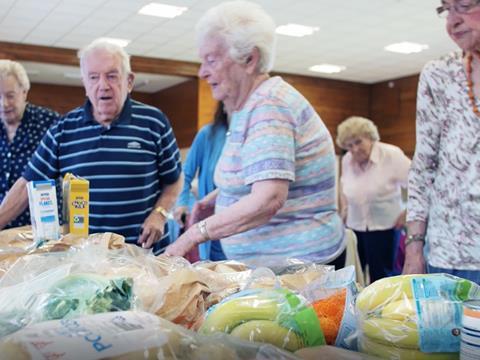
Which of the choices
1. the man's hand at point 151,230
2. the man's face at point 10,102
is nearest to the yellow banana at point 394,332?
the man's hand at point 151,230

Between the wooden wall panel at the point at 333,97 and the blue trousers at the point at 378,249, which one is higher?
the wooden wall panel at the point at 333,97

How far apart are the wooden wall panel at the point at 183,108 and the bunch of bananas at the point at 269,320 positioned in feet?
28.0

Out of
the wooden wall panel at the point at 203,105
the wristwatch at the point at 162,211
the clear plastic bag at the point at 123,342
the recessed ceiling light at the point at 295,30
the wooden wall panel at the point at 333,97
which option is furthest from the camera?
the wooden wall panel at the point at 333,97

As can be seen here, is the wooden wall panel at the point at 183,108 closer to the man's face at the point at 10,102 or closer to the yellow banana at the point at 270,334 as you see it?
the man's face at the point at 10,102

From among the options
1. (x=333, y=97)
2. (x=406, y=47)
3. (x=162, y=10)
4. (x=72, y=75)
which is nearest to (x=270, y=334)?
(x=162, y=10)

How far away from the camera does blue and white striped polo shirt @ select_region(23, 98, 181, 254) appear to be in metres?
1.85

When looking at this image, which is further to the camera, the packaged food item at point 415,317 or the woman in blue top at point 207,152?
the woman in blue top at point 207,152

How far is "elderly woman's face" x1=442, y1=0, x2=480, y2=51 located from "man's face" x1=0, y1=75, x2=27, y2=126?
5.68 ft

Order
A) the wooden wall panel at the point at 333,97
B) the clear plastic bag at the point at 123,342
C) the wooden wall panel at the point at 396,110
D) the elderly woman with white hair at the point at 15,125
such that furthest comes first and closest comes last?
1. the wooden wall panel at the point at 333,97
2. the wooden wall panel at the point at 396,110
3. the elderly woman with white hair at the point at 15,125
4. the clear plastic bag at the point at 123,342

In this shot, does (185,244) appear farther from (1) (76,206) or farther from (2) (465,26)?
(2) (465,26)

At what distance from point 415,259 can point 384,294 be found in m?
0.89

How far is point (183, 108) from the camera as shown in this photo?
9469 mm

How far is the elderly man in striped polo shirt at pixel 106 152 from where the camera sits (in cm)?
183

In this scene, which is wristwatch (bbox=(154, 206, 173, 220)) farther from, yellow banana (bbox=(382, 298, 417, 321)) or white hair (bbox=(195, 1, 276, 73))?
yellow banana (bbox=(382, 298, 417, 321))
